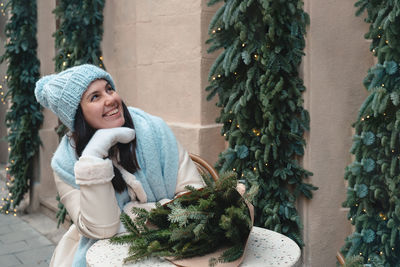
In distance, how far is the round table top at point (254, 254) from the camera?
173cm

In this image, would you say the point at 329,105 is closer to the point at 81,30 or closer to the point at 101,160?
the point at 101,160

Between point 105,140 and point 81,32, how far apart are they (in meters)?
3.05

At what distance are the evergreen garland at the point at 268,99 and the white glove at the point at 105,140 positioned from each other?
930mm

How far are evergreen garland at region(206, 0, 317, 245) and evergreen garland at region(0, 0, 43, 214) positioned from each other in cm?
353

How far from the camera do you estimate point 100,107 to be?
2.16m

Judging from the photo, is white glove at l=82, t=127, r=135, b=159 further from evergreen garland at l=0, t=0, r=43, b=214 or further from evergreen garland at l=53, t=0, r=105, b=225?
evergreen garland at l=0, t=0, r=43, b=214

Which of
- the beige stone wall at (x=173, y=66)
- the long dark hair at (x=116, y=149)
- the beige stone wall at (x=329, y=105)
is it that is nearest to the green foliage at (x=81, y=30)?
the beige stone wall at (x=173, y=66)

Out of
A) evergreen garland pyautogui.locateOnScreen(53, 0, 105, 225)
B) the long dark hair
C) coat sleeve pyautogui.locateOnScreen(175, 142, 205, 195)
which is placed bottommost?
coat sleeve pyautogui.locateOnScreen(175, 142, 205, 195)

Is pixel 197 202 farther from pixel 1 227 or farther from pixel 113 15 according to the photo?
pixel 1 227

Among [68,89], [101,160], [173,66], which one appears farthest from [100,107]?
[173,66]

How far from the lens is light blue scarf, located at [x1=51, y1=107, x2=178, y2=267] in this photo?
2195 millimetres

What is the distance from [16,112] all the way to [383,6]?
15.6ft

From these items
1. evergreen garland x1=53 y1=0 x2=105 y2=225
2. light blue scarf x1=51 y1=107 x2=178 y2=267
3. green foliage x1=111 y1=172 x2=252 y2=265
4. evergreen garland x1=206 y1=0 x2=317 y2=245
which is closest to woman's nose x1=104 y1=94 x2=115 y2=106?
light blue scarf x1=51 y1=107 x2=178 y2=267

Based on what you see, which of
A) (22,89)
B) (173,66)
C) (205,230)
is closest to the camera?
(205,230)
